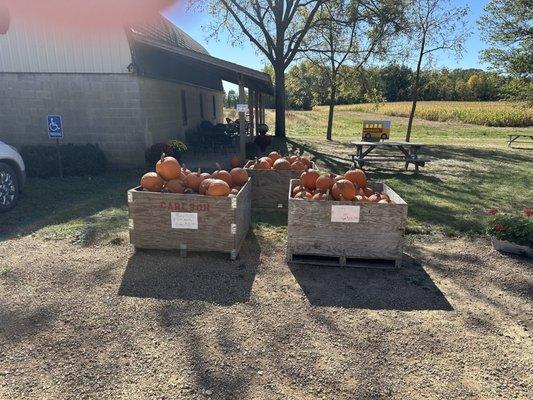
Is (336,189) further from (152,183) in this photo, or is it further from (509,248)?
(509,248)

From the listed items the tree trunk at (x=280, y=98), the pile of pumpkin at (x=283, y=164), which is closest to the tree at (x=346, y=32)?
the tree trunk at (x=280, y=98)

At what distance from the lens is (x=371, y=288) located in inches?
152

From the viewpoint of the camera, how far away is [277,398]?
2375mm

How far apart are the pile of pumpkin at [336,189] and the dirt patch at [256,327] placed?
0.83 m

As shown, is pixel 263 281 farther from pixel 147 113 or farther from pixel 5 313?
pixel 147 113

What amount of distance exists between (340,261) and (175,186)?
2.14 m

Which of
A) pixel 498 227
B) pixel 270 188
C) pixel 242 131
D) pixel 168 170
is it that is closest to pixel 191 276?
pixel 168 170

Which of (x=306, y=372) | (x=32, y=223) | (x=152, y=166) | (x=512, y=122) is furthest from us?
(x=512, y=122)

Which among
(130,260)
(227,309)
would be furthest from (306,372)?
(130,260)

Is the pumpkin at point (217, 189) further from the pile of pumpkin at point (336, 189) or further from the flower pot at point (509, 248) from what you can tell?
the flower pot at point (509, 248)

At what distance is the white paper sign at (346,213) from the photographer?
4160 mm

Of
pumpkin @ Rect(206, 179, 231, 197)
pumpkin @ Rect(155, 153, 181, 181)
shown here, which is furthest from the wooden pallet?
pumpkin @ Rect(155, 153, 181, 181)

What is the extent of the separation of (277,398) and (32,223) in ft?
16.6

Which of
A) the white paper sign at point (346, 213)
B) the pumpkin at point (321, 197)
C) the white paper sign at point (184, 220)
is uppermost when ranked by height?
the pumpkin at point (321, 197)
